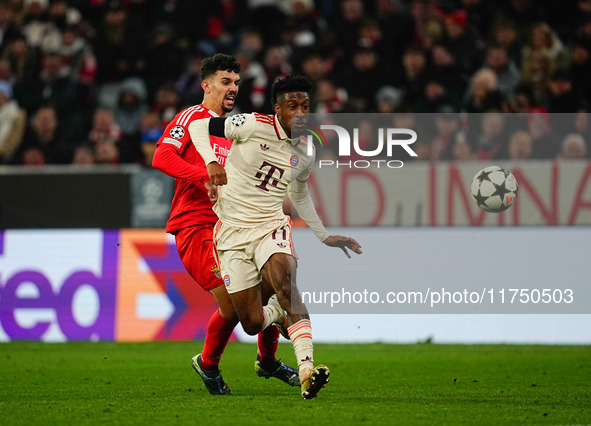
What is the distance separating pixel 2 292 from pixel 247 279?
15.1 feet

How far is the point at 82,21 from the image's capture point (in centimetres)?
1377

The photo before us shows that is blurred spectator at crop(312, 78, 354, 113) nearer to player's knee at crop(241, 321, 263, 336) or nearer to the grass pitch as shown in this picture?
the grass pitch

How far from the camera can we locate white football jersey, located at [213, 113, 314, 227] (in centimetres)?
632

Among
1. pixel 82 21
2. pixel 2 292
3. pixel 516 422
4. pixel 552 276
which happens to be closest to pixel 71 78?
pixel 82 21

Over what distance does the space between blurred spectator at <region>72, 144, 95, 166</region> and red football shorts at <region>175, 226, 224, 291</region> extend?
200 inches

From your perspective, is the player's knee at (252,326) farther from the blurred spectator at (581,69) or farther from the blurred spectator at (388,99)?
the blurred spectator at (581,69)

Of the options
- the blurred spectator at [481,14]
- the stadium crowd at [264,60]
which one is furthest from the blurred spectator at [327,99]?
the blurred spectator at [481,14]

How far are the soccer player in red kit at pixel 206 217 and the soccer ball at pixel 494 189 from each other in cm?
212

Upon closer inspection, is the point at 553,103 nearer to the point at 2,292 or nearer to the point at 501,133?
the point at 501,133

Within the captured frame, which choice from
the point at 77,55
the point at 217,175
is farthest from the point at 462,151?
the point at 77,55

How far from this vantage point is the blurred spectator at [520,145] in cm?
938

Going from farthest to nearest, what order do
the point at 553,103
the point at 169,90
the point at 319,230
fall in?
the point at 169,90 < the point at 553,103 < the point at 319,230

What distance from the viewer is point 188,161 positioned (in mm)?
6809

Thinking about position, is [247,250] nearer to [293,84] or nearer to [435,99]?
[293,84]
